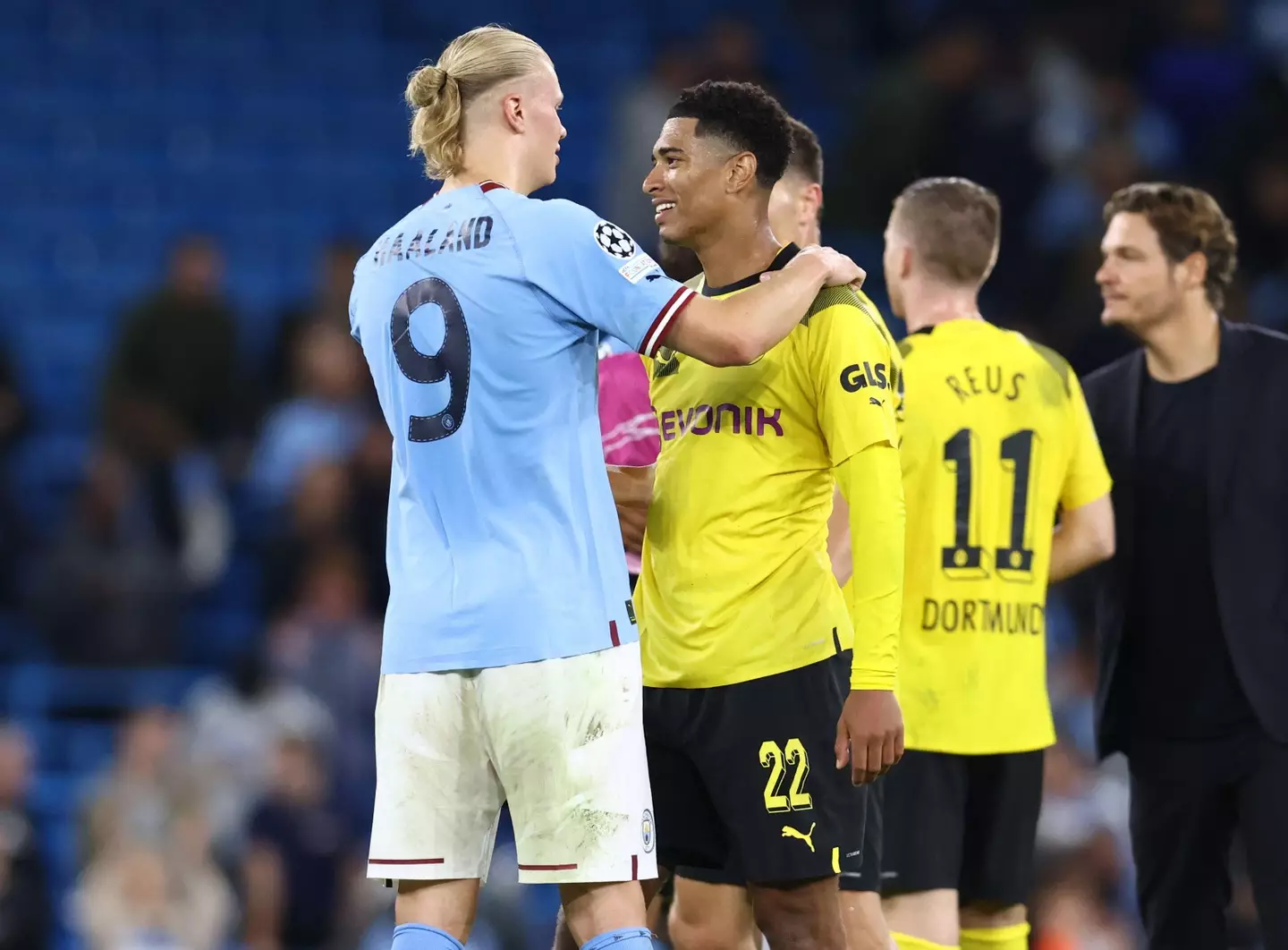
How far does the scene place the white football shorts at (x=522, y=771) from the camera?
3.81 meters

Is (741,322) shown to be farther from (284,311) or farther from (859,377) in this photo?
(284,311)

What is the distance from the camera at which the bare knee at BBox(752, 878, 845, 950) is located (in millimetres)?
4219

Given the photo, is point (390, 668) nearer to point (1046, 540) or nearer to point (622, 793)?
point (622, 793)

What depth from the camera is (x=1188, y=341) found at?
5.55m

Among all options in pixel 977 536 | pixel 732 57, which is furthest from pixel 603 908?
pixel 732 57

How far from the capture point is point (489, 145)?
4.06 m

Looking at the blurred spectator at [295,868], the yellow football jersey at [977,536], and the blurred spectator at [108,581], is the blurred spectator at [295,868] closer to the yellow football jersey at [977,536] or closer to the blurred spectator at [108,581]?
the blurred spectator at [108,581]

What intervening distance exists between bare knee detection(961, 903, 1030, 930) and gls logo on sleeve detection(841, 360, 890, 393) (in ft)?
5.79

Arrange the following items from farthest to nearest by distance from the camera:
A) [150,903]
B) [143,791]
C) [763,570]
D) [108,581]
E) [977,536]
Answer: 1. [108,581]
2. [143,791]
3. [150,903]
4. [977,536]
5. [763,570]

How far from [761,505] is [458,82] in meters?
1.13

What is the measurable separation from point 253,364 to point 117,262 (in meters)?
2.15

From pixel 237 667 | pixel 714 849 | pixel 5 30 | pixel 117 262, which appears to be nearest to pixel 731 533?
pixel 714 849

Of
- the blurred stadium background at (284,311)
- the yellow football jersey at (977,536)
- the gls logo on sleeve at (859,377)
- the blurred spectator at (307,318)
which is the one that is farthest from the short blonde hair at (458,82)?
the blurred spectator at (307,318)

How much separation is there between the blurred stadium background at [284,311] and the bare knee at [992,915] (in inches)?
146
